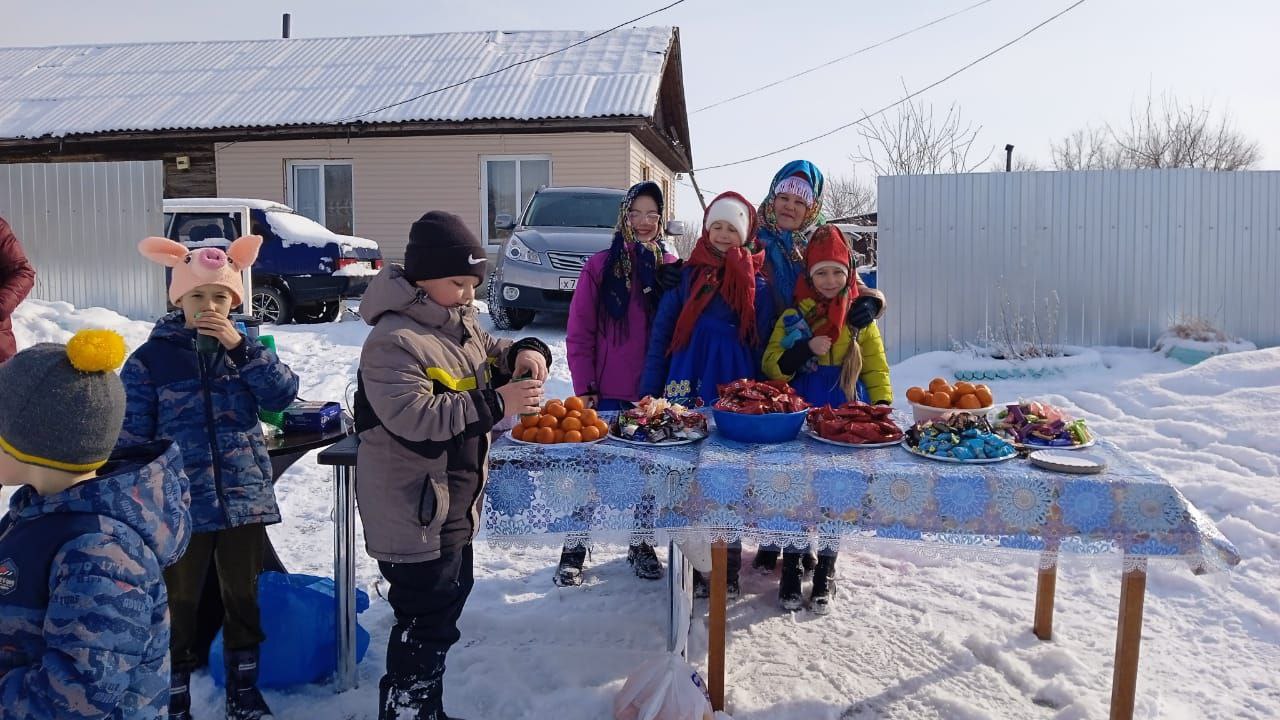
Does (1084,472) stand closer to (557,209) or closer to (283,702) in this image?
(283,702)

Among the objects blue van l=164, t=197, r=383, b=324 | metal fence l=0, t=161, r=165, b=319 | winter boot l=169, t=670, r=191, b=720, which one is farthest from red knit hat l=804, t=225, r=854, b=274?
metal fence l=0, t=161, r=165, b=319

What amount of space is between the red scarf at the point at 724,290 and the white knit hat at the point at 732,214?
12 centimetres

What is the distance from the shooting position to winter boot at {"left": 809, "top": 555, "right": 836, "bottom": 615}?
4059mm

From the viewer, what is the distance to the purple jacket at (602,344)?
419 centimetres

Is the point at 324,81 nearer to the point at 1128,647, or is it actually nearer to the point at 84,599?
the point at 84,599

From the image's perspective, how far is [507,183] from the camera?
16.3 meters

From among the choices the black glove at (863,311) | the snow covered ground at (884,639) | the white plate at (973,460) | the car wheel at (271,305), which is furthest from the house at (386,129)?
the white plate at (973,460)

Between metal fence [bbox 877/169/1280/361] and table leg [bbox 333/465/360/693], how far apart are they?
811 centimetres

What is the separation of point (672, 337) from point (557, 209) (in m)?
7.74

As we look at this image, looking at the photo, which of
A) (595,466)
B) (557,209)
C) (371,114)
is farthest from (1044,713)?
(371,114)

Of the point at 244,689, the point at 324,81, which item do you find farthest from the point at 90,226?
the point at 244,689

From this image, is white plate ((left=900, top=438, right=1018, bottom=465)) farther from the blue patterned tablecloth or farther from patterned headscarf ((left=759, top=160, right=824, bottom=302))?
patterned headscarf ((left=759, top=160, right=824, bottom=302))

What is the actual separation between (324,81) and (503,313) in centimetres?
994

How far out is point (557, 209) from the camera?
11.4 metres
